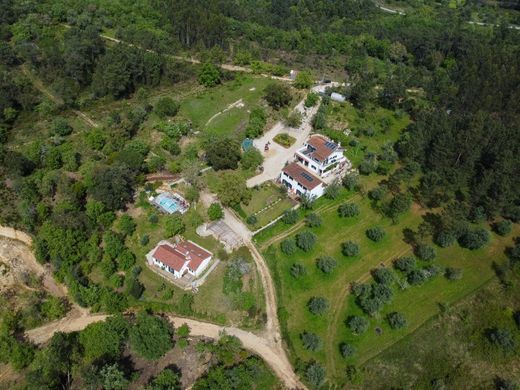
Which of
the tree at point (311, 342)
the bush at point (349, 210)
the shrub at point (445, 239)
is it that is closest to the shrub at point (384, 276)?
the bush at point (349, 210)

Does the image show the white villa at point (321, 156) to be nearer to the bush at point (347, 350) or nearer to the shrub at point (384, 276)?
the shrub at point (384, 276)

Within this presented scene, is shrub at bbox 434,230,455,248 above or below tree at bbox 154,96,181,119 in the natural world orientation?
below

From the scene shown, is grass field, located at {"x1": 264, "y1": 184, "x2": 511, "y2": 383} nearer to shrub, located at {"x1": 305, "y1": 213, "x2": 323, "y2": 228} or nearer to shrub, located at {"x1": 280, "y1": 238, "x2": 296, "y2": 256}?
shrub, located at {"x1": 280, "y1": 238, "x2": 296, "y2": 256}

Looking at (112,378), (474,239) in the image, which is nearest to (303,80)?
(474,239)

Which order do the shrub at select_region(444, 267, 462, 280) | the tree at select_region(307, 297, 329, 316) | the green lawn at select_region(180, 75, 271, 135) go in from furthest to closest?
the green lawn at select_region(180, 75, 271, 135), the shrub at select_region(444, 267, 462, 280), the tree at select_region(307, 297, 329, 316)

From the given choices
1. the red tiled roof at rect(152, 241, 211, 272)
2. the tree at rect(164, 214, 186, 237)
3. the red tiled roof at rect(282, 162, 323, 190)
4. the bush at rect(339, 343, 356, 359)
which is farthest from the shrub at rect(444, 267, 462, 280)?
A: the tree at rect(164, 214, 186, 237)

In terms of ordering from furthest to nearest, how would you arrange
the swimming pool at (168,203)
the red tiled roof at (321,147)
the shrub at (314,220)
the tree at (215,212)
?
the red tiled roof at (321,147) → the swimming pool at (168,203) → the shrub at (314,220) → the tree at (215,212)

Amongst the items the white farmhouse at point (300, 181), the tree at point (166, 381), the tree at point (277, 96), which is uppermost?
the tree at point (277, 96)
